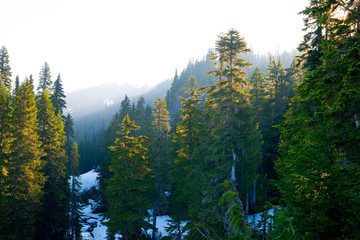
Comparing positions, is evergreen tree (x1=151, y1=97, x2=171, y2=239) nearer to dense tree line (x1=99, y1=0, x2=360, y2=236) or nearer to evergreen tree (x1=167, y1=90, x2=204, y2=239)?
dense tree line (x1=99, y1=0, x2=360, y2=236)

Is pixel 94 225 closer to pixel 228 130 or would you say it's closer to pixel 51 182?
pixel 51 182

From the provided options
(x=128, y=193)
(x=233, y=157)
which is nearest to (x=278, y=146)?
(x=233, y=157)

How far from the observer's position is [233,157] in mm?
16250

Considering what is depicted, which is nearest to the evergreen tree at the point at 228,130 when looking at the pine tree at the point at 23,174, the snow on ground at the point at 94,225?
the pine tree at the point at 23,174

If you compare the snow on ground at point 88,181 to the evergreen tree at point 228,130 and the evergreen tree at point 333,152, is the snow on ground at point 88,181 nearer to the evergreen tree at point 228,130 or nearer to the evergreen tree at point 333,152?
the evergreen tree at point 228,130

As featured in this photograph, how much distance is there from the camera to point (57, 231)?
75.7 feet

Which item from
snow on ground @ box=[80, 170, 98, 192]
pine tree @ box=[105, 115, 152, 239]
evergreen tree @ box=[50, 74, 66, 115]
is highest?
evergreen tree @ box=[50, 74, 66, 115]

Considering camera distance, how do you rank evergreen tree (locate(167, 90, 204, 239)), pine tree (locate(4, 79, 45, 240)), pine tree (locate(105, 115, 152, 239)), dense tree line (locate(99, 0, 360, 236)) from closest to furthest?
dense tree line (locate(99, 0, 360, 236)) → pine tree (locate(4, 79, 45, 240)) → pine tree (locate(105, 115, 152, 239)) → evergreen tree (locate(167, 90, 204, 239))

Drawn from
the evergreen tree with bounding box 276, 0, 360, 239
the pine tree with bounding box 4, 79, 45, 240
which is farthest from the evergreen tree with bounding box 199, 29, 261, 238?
the pine tree with bounding box 4, 79, 45, 240

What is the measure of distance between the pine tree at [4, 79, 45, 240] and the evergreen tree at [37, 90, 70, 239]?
2.22m

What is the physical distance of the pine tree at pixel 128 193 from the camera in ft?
59.5

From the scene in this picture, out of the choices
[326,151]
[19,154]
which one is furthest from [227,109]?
[19,154]

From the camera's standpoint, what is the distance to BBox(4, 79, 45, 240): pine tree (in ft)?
57.3

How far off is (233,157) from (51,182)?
20561mm
